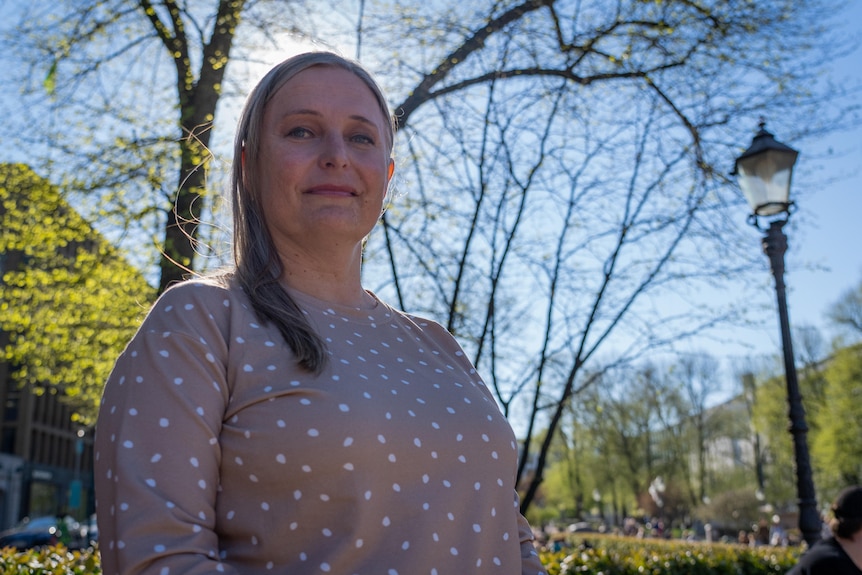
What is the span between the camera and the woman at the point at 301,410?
140 cm

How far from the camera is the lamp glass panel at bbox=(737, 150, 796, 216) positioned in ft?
22.0

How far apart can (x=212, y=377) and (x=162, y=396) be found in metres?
0.10

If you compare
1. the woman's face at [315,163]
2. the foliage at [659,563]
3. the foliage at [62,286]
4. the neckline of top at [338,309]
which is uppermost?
the foliage at [62,286]

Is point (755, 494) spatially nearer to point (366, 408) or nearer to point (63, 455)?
point (63, 455)

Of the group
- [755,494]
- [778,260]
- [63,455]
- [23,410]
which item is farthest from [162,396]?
[63,455]

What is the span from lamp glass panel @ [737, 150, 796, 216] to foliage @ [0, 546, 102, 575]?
5569 mm

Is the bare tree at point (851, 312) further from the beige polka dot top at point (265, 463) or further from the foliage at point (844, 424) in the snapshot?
the beige polka dot top at point (265, 463)

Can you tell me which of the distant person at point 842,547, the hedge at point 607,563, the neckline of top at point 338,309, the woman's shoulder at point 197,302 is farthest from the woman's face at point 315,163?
the distant person at point 842,547

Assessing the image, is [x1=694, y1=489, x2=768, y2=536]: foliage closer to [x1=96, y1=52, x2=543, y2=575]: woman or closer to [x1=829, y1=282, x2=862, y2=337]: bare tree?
[x1=829, y1=282, x2=862, y2=337]: bare tree

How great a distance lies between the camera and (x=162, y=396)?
1.41 meters

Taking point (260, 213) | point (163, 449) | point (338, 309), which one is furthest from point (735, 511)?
point (163, 449)

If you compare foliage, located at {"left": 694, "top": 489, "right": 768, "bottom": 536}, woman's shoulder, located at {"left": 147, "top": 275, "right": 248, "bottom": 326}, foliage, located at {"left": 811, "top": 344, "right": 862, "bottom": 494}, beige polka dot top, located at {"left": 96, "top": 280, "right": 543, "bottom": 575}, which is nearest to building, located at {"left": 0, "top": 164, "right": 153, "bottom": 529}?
woman's shoulder, located at {"left": 147, "top": 275, "right": 248, "bottom": 326}

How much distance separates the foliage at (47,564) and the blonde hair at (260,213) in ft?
10.6

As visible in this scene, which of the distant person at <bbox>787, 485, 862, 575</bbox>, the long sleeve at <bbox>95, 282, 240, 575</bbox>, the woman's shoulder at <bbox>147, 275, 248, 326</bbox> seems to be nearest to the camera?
the long sleeve at <bbox>95, 282, 240, 575</bbox>
